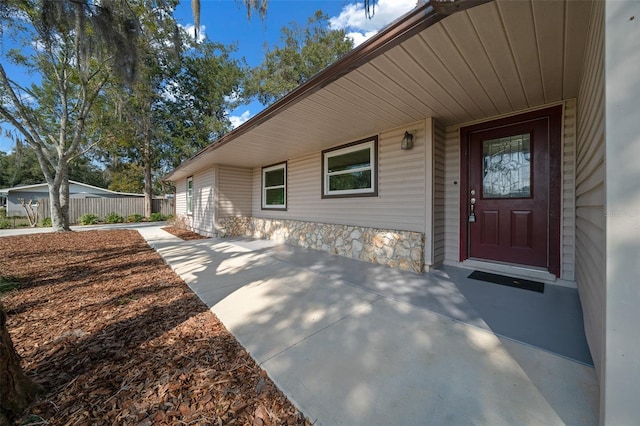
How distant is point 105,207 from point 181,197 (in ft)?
20.5

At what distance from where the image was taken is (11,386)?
3.81 feet

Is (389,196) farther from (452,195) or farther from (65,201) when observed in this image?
(65,201)

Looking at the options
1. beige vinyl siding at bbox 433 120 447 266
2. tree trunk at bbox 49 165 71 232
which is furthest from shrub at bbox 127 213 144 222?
beige vinyl siding at bbox 433 120 447 266

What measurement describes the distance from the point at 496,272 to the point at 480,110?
211 centimetres

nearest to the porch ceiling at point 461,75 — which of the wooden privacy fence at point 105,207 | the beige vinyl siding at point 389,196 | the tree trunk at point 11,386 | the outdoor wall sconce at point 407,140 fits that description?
the outdoor wall sconce at point 407,140

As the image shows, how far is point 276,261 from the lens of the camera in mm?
4176

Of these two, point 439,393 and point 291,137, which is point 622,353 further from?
point 291,137

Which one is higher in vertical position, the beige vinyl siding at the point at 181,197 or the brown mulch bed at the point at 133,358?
the beige vinyl siding at the point at 181,197

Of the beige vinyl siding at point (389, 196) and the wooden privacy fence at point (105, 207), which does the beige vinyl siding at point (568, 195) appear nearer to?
the beige vinyl siding at point (389, 196)

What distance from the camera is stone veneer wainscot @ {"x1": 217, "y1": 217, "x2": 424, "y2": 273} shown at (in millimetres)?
3586

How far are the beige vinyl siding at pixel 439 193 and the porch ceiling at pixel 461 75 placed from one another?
232mm

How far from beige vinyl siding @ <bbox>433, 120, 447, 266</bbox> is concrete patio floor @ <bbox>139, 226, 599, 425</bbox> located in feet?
2.14

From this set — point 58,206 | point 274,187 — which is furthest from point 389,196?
point 58,206

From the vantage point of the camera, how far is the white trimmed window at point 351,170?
444 cm
